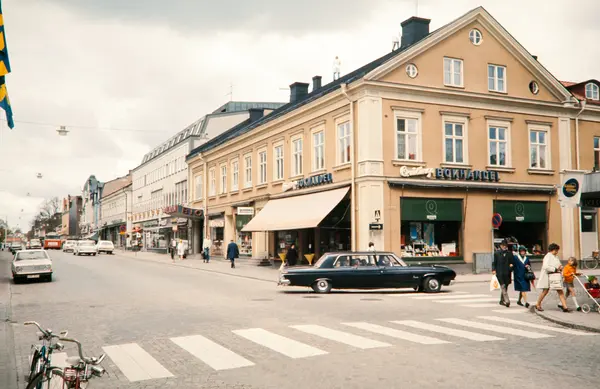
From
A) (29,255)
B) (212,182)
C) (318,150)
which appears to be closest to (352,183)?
(318,150)

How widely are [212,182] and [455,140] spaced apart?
23.6 metres

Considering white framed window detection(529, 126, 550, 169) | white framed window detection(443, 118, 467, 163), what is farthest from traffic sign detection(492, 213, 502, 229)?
white framed window detection(529, 126, 550, 169)

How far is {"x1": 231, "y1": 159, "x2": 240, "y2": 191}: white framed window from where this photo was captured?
135ft

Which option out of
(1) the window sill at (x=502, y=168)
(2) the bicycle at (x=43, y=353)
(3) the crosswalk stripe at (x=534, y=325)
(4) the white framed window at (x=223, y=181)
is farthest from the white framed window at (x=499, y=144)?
(2) the bicycle at (x=43, y=353)

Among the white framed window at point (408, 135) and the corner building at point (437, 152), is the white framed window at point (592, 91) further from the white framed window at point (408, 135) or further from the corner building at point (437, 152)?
the white framed window at point (408, 135)

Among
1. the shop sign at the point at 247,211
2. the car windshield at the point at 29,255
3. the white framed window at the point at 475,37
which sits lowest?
the car windshield at the point at 29,255

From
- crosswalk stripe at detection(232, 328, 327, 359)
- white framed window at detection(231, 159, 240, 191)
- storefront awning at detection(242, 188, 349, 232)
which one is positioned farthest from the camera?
white framed window at detection(231, 159, 240, 191)

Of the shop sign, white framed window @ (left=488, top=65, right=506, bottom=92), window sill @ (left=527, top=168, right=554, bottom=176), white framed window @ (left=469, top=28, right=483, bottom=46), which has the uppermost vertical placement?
white framed window @ (left=469, top=28, right=483, bottom=46)

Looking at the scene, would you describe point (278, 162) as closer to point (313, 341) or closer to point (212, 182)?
point (212, 182)

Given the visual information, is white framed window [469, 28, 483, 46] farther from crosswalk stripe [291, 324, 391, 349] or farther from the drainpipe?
crosswalk stripe [291, 324, 391, 349]

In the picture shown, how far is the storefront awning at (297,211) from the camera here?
89.7ft

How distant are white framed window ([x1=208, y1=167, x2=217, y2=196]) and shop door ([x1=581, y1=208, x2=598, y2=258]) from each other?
26325 millimetres

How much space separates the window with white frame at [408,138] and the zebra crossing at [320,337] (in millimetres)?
14725

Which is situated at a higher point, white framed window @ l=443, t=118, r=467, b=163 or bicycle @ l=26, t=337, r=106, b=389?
white framed window @ l=443, t=118, r=467, b=163
